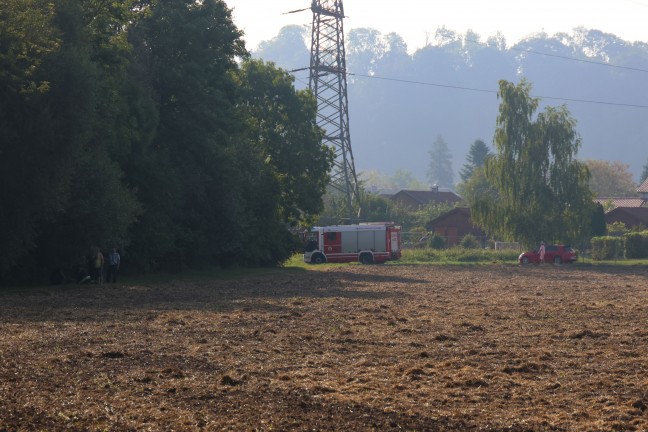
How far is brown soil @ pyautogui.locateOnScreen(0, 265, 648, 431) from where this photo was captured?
426 inches

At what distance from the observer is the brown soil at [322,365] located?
1081cm

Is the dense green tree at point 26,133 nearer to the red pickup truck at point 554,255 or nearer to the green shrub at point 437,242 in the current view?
the red pickup truck at point 554,255

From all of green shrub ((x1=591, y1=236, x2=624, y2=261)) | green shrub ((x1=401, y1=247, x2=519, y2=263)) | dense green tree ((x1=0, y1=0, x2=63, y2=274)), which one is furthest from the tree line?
green shrub ((x1=591, y1=236, x2=624, y2=261))

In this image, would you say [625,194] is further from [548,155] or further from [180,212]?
[180,212]

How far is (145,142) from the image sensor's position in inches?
1711

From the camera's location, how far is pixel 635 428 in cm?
1042

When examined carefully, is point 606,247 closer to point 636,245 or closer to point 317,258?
point 636,245

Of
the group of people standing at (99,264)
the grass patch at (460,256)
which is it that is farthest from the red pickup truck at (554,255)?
the group of people standing at (99,264)

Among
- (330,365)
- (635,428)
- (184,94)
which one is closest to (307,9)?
(184,94)

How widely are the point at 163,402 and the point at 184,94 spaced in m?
37.5

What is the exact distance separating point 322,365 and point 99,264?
23.7 m

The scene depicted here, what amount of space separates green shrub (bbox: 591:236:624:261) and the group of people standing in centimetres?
4940

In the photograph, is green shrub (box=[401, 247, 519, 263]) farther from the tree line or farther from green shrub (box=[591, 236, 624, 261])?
the tree line

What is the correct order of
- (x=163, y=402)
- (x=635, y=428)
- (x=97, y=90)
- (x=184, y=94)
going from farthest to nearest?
1. (x=184, y=94)
2. (x=97, y=90)
3. (x=163, y=402)
4. (x=635, y=428)
